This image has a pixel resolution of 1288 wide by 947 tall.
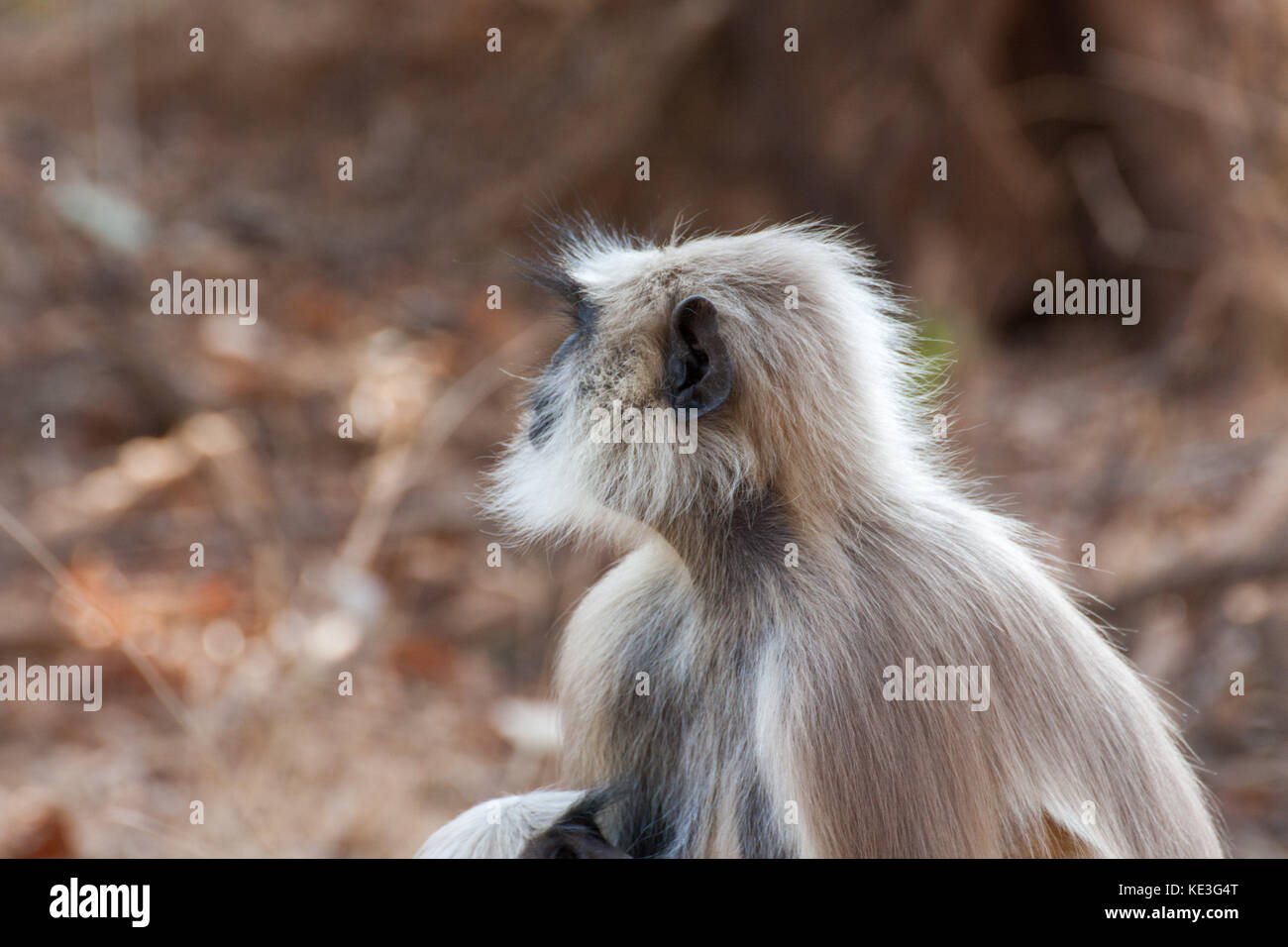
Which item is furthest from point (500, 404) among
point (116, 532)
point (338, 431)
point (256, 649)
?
point (256, 649)

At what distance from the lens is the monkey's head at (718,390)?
292 centimetres

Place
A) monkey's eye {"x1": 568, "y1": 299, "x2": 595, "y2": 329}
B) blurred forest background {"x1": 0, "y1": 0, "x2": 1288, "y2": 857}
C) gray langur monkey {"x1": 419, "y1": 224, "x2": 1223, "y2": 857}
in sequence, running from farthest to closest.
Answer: blurred forest background {"x1": 0, "y1": 0, "x2": 1288, "y2": 857}
monkey's eye {"x1": 568, "y1": 299, "x2": 595, "y2": 329}
gray langur monkey {"x1": 419, "y1": 224, "x2": 1223, "y2": 857}

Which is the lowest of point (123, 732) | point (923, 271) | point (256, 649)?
point (123, 732)

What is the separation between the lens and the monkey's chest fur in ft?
9.40

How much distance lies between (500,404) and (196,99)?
20.0ft

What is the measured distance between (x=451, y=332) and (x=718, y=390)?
22.7 feet

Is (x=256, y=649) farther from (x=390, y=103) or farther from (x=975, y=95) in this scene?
(x=390, y=103)

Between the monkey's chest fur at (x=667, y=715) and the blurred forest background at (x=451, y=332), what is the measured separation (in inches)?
31.2
